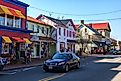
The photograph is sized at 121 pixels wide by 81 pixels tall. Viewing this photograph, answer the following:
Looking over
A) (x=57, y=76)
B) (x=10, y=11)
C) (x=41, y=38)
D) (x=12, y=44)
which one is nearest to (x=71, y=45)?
(x=41, y=38)

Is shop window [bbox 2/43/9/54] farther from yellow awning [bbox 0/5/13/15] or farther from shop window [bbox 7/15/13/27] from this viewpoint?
yellow awning [bbox 0/5/13/15]

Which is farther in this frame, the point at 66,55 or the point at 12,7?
the point at 12,7

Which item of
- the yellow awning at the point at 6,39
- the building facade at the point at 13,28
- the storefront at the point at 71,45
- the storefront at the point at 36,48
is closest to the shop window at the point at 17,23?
the building facade at the point at 13,28

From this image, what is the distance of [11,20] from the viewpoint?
3162 centimetres

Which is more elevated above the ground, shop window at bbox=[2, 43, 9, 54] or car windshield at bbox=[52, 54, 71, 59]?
shop window at bbox=[2, 43, 9, 54]

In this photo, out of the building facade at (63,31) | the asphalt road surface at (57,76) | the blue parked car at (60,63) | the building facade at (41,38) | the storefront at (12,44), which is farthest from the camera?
the building facade at (63,31)

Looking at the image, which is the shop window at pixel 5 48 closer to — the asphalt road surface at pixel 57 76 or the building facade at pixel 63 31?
the asphalt road surface at pixel 57 76

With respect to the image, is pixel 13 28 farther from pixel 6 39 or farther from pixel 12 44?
pixel 12 44

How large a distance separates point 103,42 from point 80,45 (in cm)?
1986

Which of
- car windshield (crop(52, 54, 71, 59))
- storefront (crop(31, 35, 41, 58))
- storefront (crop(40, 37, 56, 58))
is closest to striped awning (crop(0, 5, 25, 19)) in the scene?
storefront (crop(31, 35, 41, 58))

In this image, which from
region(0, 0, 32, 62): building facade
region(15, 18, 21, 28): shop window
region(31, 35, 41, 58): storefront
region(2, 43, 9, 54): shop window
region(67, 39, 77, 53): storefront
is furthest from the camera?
region(67, 39, 77, 53): storefront

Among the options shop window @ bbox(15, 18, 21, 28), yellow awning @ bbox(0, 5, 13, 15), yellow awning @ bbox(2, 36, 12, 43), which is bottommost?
yellow awning @ bbox(2, 36, 12, 43)

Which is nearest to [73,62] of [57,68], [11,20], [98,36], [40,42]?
[57,68]

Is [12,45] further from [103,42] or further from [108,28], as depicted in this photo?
[108,28]
